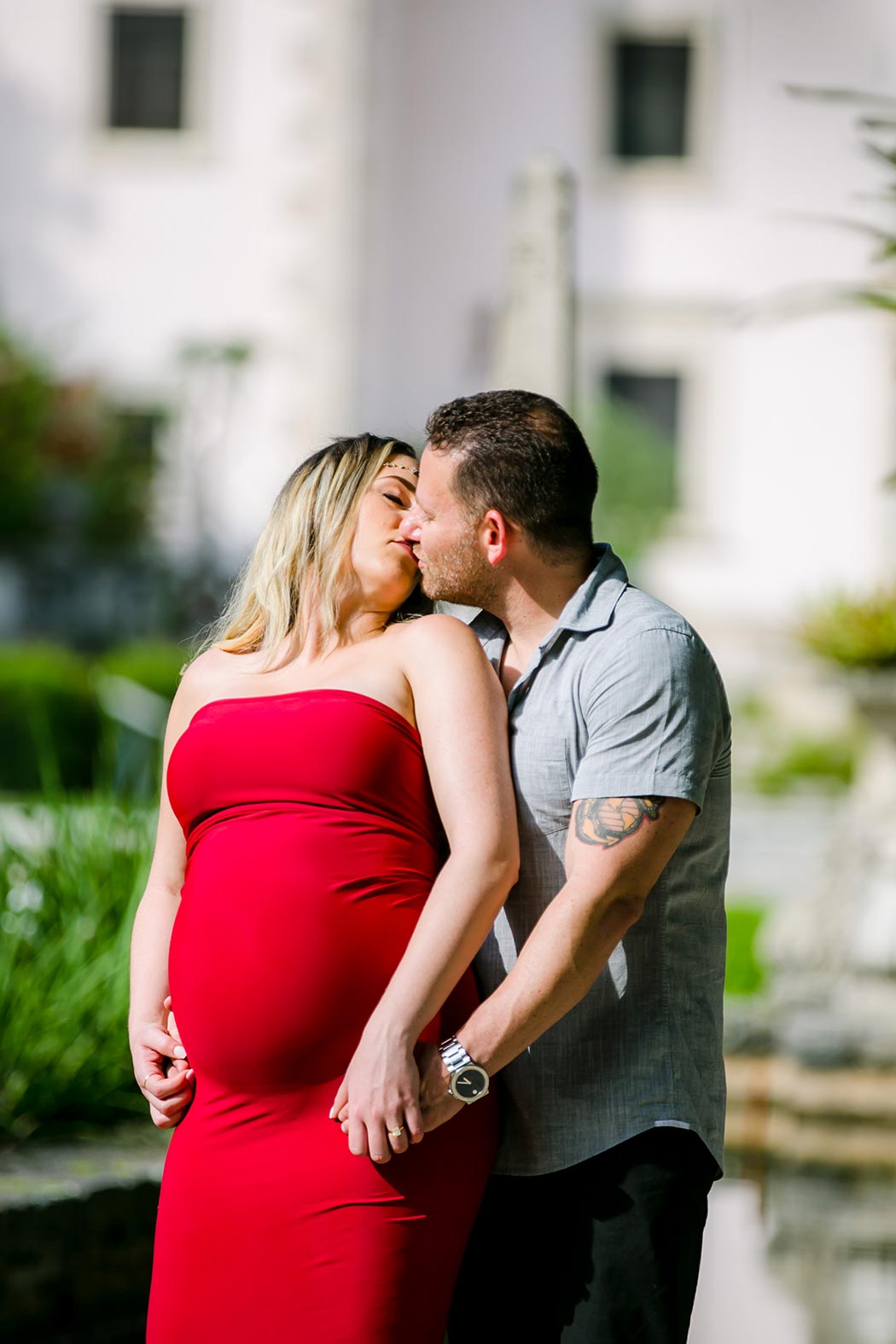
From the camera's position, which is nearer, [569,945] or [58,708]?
[569,945]

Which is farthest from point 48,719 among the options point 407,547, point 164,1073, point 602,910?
point 602,910

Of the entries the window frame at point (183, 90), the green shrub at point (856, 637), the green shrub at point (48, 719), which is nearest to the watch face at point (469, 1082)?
the green shrub at point (856, 637)

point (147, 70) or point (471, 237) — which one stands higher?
point (147, 70)

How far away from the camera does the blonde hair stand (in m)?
2.48

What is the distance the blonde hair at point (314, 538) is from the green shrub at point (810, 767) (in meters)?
13.1

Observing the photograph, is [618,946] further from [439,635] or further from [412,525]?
[412,525]

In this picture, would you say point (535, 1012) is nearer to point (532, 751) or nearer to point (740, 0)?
point (532, 751)

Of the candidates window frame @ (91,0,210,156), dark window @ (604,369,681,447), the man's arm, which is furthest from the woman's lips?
dark window @ (604,369,681,447)

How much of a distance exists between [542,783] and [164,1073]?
2.37 feet

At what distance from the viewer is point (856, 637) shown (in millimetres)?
7633

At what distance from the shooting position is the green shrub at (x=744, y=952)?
8.45 meters

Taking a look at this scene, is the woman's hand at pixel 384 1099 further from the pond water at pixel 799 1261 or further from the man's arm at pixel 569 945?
the pond water at pixel 799 1261

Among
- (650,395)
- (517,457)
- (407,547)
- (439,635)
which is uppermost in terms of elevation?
(650,395)

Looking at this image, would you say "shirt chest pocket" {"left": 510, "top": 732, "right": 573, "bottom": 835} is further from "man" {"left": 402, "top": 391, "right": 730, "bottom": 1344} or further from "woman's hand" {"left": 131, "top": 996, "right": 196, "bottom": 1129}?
"woman's hand" {"left": 131, "top": 996, "right": 196, "bottom": 1129}
